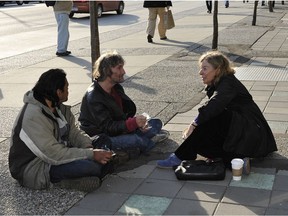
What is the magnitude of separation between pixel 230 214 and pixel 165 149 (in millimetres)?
1635

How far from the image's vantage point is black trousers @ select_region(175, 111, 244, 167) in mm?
4410

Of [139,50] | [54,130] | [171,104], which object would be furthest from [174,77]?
[54,130]

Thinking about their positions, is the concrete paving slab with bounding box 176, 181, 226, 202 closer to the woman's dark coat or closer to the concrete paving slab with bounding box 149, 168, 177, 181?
the concrete paving slab with bounding box 149, 168, 177, 181

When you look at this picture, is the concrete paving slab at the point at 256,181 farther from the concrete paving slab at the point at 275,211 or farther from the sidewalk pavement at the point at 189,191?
the concrete paving slab at the point at 275,211

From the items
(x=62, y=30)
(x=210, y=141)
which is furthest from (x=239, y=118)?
(x=62, y=30)

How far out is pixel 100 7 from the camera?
2177 cm

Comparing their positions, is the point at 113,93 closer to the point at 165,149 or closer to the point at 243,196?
the point at 165,149

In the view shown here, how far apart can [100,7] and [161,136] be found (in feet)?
56.8

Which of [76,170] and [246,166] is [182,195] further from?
[76,170]

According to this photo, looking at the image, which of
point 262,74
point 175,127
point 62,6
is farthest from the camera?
point 62,6

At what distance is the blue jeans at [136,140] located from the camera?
477 cm

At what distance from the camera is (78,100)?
734cm

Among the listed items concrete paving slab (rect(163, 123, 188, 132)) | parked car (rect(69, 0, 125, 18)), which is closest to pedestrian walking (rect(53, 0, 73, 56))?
concrete paving slab (rect(163, 123, 188, 132))

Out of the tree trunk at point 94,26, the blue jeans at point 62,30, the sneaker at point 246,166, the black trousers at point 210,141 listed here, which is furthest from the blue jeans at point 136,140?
the blue jeans at point 62,30
